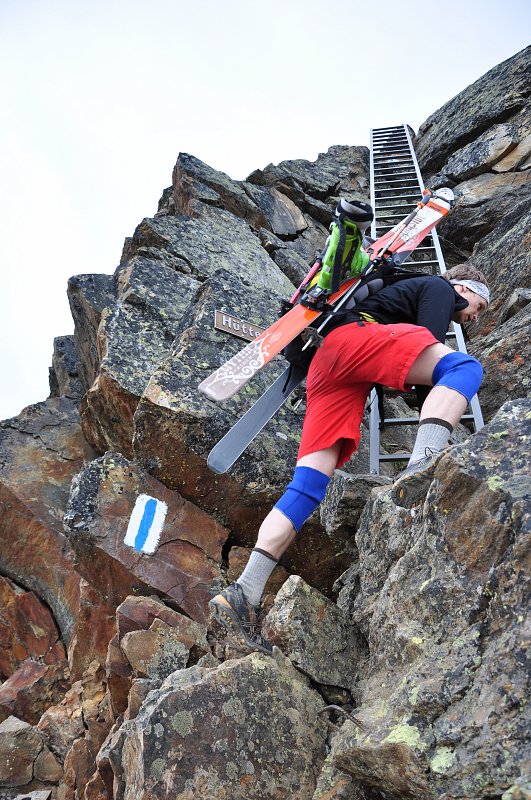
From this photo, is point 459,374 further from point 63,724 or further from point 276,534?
point 63,724

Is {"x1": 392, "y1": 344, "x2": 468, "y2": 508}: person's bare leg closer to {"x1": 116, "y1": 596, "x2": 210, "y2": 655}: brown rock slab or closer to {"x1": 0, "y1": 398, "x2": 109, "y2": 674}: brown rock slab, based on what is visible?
{"x1": 116, "y1": 596, "x2": 210, "y2": 655}: brown rock slab

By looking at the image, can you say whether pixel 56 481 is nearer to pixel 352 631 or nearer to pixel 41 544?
pixel 41 544

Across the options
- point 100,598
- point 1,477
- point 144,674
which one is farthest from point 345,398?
point 1,477

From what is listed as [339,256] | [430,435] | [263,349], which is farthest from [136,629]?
[339,256]

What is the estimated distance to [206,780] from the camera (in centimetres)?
364

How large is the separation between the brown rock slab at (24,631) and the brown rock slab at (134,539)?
2.10 metres

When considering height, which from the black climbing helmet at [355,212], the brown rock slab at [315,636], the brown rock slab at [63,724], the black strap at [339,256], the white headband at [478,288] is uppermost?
the black climbing helmet at [355,212]

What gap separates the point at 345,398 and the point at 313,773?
2618mm

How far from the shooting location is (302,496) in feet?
15.2

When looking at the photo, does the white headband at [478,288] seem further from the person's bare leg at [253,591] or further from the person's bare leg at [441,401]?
the person's bare leg at [253,591]

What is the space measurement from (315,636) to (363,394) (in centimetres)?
189

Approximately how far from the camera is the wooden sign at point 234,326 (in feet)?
24.8

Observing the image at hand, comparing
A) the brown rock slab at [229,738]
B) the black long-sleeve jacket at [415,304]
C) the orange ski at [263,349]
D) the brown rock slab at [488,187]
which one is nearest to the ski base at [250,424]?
the orange ski at [263,349]

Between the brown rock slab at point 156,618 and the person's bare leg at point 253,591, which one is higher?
the person's bare leg at point 253,591
